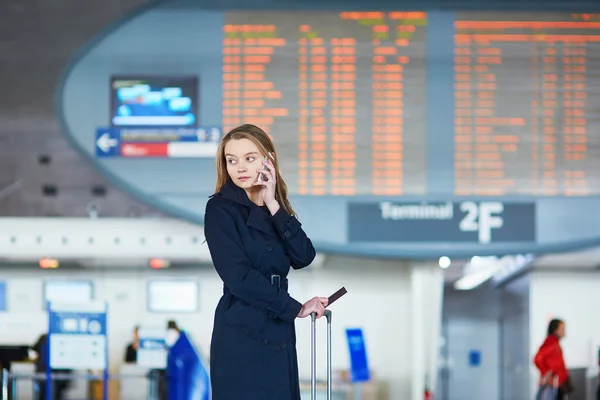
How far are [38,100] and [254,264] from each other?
327 inches

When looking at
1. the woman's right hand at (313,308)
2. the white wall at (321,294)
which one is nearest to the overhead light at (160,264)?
the white wall at (321,294)

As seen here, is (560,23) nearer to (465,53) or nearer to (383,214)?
(465,53)

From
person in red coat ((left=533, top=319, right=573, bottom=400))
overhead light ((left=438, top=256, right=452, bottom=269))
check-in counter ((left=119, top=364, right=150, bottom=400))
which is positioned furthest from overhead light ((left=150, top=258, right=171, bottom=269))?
person in red coat ((left=533, top=319, right=573, bottom=400))

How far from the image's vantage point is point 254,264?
263cm

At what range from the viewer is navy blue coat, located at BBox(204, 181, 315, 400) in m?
2.58

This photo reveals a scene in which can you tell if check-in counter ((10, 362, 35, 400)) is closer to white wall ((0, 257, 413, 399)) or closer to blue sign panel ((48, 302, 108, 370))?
white wall ((0, 257, 413, 399))

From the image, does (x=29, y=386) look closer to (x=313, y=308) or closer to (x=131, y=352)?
(x=131, y=352)

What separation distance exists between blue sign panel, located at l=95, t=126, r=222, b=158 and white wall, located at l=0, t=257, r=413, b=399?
1616 millimetres

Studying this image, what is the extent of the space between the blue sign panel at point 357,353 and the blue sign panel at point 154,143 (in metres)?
1.71

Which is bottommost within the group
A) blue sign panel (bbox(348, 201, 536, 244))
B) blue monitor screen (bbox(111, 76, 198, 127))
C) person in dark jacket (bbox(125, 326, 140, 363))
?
person in dark jacket (bbox(125, 326, 140, 363))

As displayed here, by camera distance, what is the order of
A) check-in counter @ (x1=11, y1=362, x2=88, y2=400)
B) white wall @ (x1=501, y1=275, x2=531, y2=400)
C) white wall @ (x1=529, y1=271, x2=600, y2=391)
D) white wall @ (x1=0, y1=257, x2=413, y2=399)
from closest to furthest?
1. white wall @ (x1=0, y1=257, x2=413, y2=399)
2. white wall @ (x1=529, y1=271, x2=600, y2=391)
3. check-in counter @ (x1=11, y1=362, x2=88, y2=400)
4. white wall @ (x1=501, y1=275, x2=531, y2=400)

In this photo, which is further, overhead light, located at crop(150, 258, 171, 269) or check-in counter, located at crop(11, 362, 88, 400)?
check-in counter, located at crop(11, 362, 88, 400)

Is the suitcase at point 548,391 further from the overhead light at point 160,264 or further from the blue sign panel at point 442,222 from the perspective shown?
the overhead light at point 160,264

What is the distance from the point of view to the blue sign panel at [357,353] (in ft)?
25.1
